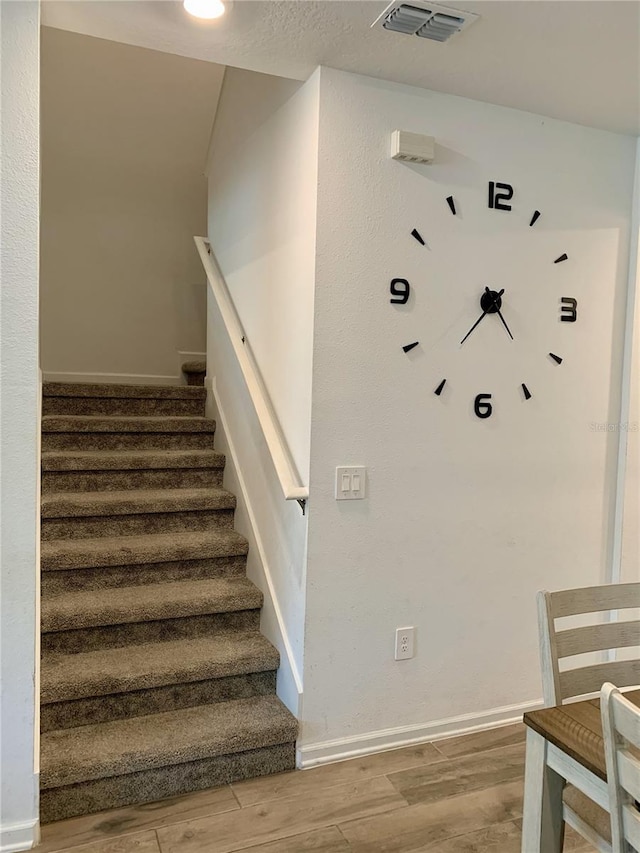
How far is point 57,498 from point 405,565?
5.19 ft

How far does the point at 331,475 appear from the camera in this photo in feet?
7.73

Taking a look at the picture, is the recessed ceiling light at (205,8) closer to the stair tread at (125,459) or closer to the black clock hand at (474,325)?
the black clock hand at (474,325)

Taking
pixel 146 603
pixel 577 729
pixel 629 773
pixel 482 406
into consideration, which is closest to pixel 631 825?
pixel 629 773

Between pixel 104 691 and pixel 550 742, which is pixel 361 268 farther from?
pixel 104 691

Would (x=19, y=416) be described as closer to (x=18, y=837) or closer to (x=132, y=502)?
(x=132, y=502)

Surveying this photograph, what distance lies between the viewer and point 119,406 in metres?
3.64

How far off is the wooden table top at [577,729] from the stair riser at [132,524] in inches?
75.8

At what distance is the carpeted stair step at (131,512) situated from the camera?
9.36 feet

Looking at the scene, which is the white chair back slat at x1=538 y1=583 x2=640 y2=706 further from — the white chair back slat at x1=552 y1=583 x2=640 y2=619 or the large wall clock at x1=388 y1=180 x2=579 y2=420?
the large wall clock at x1=388 y1=180 x2=579 y2=420

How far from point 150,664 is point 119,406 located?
5.42 ft

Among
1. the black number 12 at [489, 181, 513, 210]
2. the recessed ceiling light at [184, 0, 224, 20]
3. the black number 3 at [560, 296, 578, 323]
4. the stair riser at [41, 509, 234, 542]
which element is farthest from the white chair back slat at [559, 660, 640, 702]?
the recessed ceiling light at [184, 0, 224, 20]

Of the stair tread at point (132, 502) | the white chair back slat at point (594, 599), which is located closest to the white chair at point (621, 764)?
the white chair back slat at point (594, 599)

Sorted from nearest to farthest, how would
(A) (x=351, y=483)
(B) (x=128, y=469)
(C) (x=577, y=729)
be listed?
(C) (x=577, y=729) < (A) (x=351, y=483) < (B) (x=128, y=469)

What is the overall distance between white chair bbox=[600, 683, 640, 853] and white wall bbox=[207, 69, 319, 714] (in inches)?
54.1
